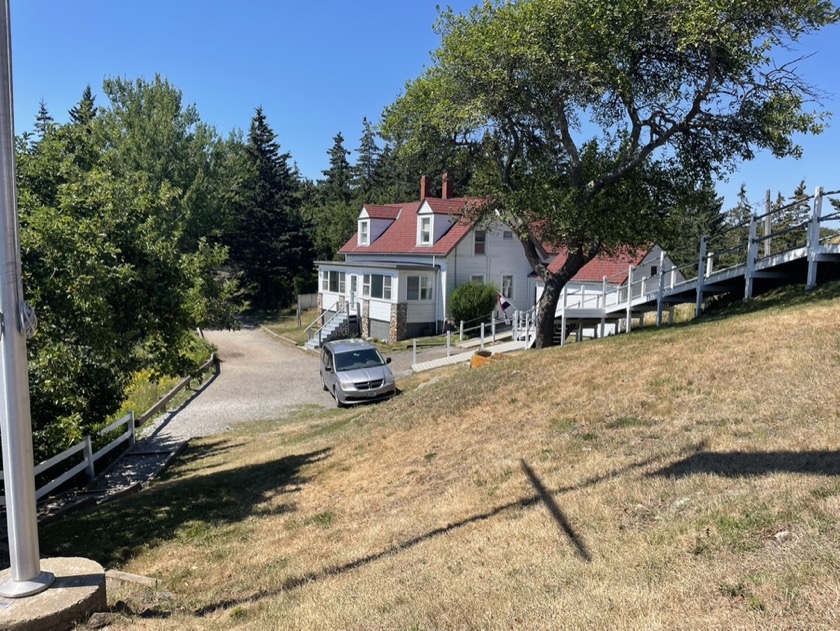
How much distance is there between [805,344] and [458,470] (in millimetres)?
5819

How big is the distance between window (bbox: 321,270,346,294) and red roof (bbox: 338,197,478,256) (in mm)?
2517

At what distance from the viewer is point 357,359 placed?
65.9 ft

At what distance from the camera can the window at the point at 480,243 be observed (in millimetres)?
34622

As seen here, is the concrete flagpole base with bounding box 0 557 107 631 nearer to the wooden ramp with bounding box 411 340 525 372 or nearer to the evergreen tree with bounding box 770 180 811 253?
the evergreen tree with bounding box 770 180 811 253

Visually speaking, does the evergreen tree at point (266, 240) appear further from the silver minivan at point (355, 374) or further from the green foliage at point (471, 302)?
the silver minivan at point (355, 374)

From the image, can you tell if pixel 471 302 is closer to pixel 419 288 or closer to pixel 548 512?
pixel 419 288

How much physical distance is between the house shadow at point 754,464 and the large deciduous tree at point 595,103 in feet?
34.7

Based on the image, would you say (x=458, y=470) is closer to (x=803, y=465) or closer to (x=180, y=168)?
(x=803, y=465)

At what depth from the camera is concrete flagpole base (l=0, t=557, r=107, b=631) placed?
4152mm

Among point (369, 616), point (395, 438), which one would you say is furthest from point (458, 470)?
point (369, 616)

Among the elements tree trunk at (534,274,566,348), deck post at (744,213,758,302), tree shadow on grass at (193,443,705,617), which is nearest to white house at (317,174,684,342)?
tree trunk at (534,274,566,348)

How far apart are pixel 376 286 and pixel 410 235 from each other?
5.53m

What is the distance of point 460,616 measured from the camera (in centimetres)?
390

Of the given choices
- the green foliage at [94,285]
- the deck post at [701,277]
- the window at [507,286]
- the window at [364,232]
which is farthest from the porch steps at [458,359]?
the window at [364,232]
